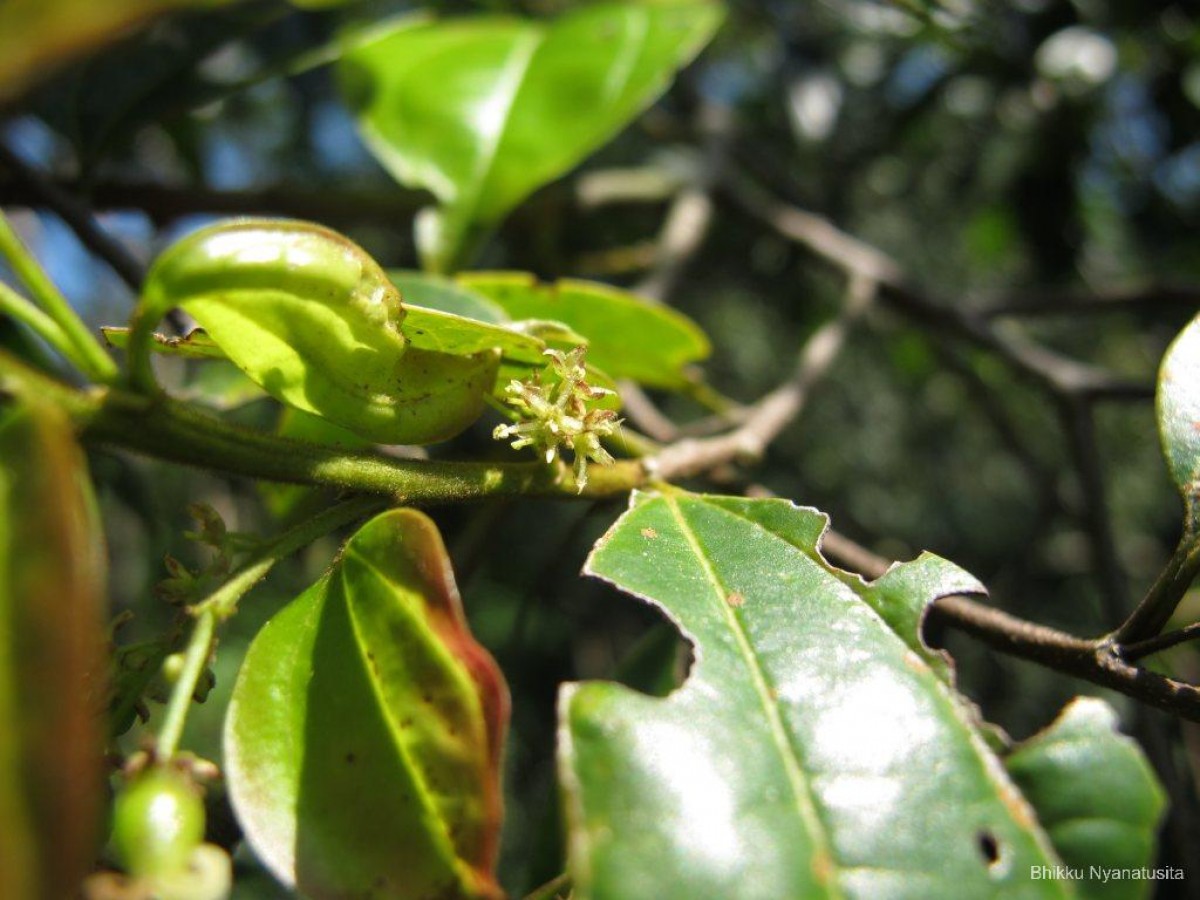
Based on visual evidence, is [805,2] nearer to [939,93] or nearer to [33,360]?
[939,93]

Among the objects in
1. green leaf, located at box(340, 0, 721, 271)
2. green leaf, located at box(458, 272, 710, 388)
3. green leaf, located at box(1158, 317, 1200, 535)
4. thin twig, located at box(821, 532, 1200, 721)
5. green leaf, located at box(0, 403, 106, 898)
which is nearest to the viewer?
green leaf, located at box(0, 403, 106, 898)

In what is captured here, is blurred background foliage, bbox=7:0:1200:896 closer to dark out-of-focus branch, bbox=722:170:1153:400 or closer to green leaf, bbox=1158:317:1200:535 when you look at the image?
dark out-of-focus branch, bbox=722:170:1153:400

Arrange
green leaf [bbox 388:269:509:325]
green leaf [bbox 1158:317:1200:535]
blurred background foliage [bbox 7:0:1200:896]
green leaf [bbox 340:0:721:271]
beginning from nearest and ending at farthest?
green leaf [bbox 1158:317:1200:535]
green leaf [bbox 388:269:509:325]
green leaf [bbox 340:0:721:271]
blurred background foliage [bbox 7:0:1200:896]

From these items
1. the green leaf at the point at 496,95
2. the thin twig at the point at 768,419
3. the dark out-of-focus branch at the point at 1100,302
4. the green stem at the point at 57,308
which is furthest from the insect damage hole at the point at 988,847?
the dark out-of-focus branch at the point at 1100,302

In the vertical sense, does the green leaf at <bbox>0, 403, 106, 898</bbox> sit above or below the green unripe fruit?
above

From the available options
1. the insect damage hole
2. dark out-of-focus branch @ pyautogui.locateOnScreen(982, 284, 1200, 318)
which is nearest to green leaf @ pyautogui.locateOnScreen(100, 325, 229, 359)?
the insect damage hole

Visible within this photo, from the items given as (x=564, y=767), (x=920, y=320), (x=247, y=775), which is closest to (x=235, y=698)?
(x=247, y=775)

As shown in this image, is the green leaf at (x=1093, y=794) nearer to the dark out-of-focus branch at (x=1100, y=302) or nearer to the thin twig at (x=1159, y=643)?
the thin twig at (x=1159, y=643)

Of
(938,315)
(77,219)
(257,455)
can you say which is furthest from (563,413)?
(938,315)
